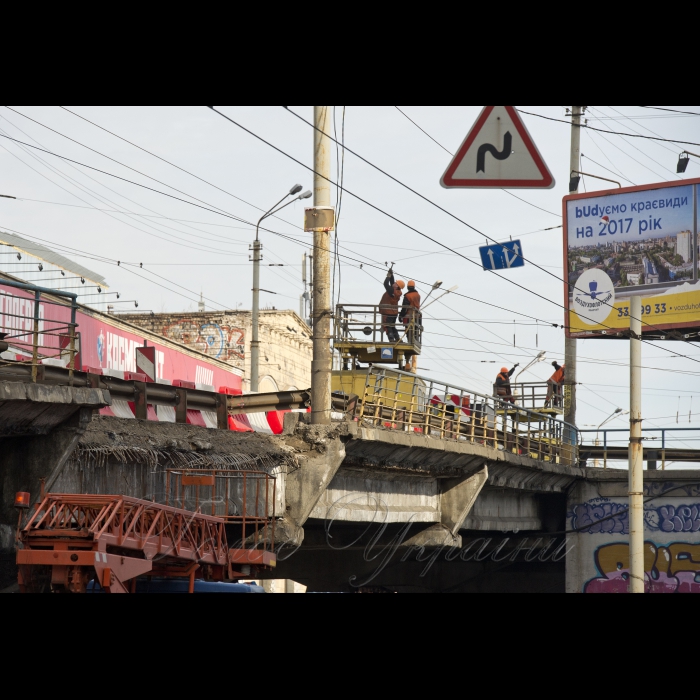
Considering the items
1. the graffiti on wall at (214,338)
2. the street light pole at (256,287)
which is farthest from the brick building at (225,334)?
the street light pole at (256,287)

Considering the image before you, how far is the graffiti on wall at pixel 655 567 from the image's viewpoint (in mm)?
28562

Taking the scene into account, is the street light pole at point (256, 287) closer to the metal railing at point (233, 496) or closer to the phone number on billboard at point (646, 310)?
the phone number on billboard at point (646, 310)

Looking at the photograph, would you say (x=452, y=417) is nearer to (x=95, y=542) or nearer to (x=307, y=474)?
(x=307, y=474)

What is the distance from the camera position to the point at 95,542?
38.4ft

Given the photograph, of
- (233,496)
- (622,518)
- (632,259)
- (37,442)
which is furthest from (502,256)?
(37,442)

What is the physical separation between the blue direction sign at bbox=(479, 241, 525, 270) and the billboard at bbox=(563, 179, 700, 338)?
775 cm

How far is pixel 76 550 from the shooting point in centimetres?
1177

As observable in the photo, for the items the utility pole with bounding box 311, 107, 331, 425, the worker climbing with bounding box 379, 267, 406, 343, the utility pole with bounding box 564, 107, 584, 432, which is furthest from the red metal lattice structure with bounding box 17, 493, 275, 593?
the utility pole with bounding box 564, 107, 584, 432

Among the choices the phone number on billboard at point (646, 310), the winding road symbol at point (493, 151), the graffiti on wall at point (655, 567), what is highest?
the phone number on billboard at point (646, 310)

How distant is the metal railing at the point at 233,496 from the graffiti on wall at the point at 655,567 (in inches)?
620

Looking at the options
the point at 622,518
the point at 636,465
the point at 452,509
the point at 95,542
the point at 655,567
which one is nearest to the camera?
the point at 95,542

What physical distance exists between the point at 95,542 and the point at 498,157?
629cm
